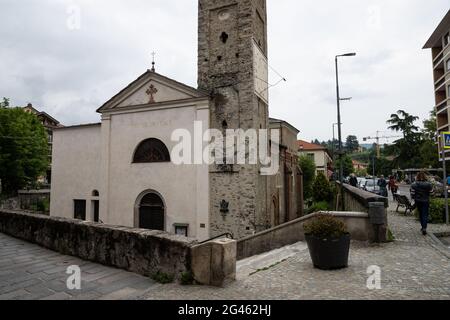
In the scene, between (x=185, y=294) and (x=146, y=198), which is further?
(x=146, y=198)

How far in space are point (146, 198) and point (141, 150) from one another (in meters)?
2.76

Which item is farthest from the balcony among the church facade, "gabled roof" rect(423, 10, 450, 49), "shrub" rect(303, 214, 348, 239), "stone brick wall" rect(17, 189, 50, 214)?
"stone brick wall" rect(17, 189, 50, 214)

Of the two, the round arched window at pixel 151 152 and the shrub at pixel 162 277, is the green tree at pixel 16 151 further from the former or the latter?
the shrub at pixel 162 277

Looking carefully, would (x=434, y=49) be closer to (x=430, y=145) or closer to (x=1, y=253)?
(x=430, y=145)

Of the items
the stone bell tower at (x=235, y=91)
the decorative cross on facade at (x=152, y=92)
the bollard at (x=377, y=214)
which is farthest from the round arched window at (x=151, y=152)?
the bollard at (x=377, y=214)

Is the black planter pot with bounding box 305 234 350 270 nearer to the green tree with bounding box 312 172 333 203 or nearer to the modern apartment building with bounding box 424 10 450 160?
the green tree with bounding box 312 172 333 203

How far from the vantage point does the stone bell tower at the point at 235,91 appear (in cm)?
1430

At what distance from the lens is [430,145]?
38.2 metres

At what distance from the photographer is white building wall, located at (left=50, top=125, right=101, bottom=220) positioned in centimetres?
1834

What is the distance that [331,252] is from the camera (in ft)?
17.3

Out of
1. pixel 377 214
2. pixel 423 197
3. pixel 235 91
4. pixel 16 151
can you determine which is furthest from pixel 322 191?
pixel 16 151

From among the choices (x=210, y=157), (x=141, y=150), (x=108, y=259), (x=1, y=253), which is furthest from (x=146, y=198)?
(x=108, y=259)

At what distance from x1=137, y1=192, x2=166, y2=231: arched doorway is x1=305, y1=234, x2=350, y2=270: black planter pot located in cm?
1124
